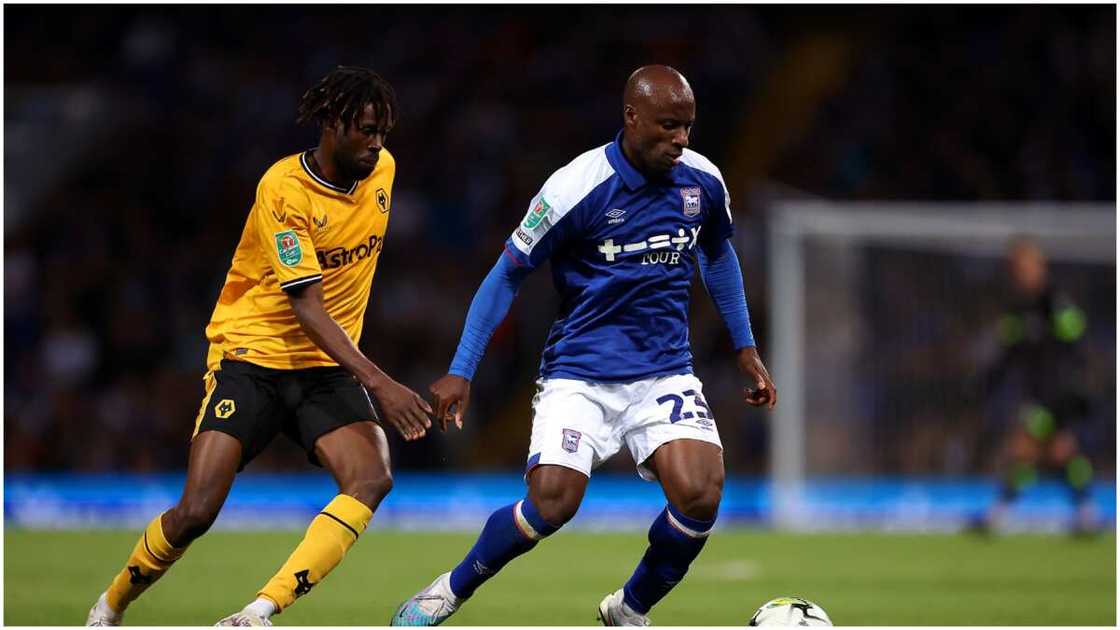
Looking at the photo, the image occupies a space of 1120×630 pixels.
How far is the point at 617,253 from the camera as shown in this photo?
231 inches

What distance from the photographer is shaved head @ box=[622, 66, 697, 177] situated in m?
5.64

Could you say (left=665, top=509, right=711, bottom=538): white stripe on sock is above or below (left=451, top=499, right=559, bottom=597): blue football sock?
above

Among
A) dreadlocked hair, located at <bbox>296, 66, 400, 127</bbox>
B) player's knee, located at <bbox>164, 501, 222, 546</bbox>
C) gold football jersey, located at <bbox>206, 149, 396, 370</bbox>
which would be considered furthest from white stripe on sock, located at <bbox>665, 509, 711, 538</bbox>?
dreadlocked hair, located at <bbox>296, 66, 400, 127</bbox>

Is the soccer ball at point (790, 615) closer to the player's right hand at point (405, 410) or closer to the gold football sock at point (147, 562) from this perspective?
the player's right hand at point (405, 410)

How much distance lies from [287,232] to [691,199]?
1427 millimetres

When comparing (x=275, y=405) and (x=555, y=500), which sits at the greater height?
(x=275, y=405)

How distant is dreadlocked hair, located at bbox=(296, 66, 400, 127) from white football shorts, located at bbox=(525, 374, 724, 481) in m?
1.15

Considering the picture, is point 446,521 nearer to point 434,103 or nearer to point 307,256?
point 434,103

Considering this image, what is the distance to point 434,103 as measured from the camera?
20125mm

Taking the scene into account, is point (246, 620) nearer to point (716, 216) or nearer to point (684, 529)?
point (684, 529)

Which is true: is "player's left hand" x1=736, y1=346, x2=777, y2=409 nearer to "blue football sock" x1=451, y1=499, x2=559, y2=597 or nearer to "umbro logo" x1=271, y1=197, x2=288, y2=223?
"blue football sock" x1=451, y1=499, x2=559, y2=597

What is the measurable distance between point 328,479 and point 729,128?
23.6ft

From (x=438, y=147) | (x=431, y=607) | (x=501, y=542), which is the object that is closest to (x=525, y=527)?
(x=501, y=542)

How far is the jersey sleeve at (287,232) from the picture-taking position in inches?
223
